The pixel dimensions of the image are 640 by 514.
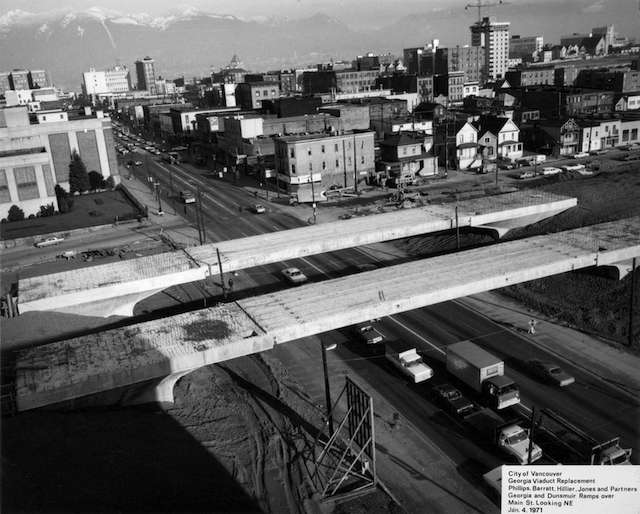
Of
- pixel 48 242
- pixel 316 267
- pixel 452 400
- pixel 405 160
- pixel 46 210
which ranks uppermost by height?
pixel 405 160

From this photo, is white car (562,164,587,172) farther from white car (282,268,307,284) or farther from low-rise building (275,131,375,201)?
white car (282,268,307,284)

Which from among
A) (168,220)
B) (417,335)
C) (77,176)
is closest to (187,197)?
(168,220)

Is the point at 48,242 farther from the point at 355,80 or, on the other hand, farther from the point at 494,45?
the point at 494,45

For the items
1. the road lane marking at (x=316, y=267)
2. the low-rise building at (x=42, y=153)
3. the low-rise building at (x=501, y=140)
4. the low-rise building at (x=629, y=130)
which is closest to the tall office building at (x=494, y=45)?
the low-rise building at (x=629, y=130)

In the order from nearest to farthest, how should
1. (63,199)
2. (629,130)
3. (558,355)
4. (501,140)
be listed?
(558,355) → (63,199) → (501,140) → (629,130)

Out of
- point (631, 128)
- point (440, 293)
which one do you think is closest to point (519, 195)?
point (440, 293)

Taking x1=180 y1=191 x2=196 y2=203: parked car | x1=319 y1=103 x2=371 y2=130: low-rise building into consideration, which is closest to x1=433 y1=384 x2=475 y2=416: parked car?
x1=180 y1=191 x2=196 y2=203: parked car

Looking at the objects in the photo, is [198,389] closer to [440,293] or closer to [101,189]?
[440,293]
